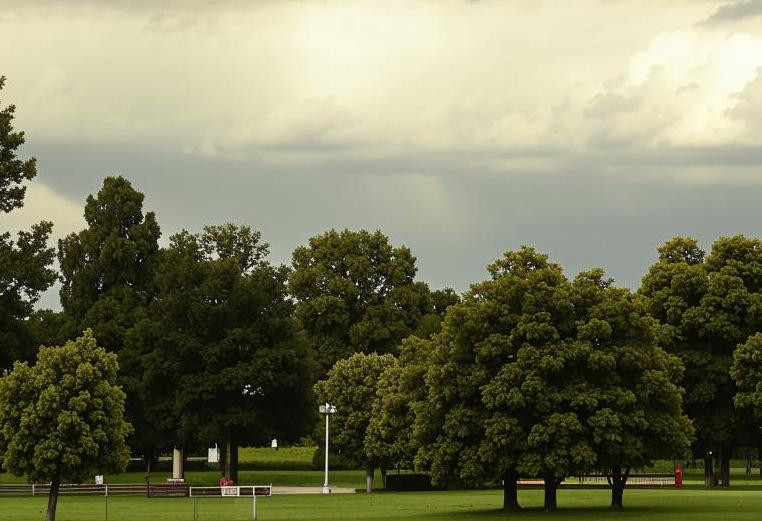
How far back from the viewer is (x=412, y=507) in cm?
7019

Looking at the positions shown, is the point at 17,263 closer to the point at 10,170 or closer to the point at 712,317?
the point at 10,170

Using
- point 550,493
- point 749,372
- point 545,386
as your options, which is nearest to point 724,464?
point 749,372

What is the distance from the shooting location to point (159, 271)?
104 meters

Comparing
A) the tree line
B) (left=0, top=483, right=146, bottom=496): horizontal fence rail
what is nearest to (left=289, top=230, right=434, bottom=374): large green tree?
the tree line

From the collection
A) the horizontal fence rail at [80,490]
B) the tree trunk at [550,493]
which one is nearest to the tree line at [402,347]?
the tree trunk at [550,493]

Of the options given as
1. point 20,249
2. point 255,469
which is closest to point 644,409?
point 20,249

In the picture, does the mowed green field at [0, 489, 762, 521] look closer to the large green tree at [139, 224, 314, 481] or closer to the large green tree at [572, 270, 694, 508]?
the large green tree at [572, 270, 694, 508]

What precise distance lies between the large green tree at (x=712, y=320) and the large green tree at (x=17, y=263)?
38266mm

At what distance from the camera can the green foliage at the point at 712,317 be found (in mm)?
88062

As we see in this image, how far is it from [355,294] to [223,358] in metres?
38.4

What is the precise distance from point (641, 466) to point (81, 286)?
55.8 metres

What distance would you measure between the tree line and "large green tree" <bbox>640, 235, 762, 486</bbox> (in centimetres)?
14

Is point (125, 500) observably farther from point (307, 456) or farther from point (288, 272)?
point (307, 456)

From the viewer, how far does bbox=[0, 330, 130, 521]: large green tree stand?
55.5 meters
